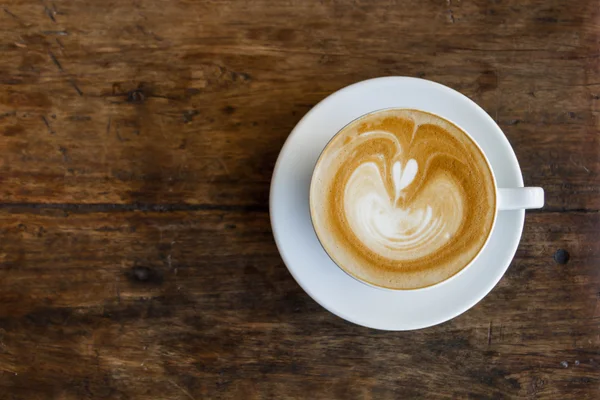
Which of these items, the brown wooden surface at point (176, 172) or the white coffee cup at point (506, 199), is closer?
the white coffee cup at point (506, 199)

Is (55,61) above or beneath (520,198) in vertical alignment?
above

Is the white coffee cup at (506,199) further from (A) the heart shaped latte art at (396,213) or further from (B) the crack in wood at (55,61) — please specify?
(B) the crack in wood at (55,61)

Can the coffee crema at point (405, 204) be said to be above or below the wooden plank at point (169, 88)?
below

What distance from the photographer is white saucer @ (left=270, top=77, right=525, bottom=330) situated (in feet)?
3.25

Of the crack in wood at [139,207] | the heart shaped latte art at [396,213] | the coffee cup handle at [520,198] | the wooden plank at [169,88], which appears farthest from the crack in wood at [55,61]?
the coffee cup handle at [520,198]

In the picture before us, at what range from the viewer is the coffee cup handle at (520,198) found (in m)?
0.91

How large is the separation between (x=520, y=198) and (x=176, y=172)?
0.66 m

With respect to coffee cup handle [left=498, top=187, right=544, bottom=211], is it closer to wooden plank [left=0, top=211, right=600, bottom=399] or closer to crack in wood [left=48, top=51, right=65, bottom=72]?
wooden plank [left=0, top=211, right=600, bottom=399]

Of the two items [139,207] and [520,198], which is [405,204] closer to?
[520,198]

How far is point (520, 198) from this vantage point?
92 centimetres

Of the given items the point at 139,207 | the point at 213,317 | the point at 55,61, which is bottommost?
the point at 213,317

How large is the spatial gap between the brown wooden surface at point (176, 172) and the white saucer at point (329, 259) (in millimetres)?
133

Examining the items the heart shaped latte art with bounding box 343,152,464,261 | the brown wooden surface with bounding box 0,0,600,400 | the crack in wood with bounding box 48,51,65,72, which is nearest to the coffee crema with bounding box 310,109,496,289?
the heart shaped latte art with bounding box 343,152,464,261

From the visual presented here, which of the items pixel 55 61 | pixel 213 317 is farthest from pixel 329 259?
pixel 55 61
